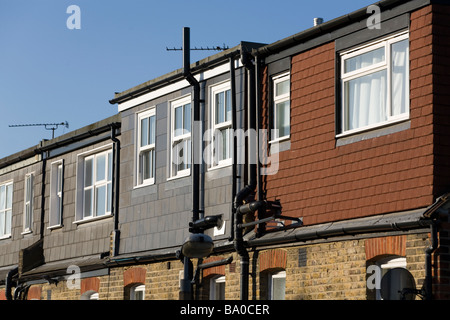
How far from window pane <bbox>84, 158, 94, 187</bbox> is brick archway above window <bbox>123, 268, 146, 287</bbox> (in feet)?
12.0

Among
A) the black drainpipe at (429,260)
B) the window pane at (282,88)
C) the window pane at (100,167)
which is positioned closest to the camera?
the black drainpipe at (429,260)

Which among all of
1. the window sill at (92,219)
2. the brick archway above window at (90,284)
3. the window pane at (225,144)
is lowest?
the brick archway above window at (90,284)

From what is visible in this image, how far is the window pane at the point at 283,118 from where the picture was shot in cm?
1841

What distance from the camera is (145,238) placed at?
71.2 feet

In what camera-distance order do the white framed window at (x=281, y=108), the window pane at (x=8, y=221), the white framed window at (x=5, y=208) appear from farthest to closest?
the white framed window at (x=5, y=208) → the window pane at (x=8, y=221) → the white framed window at (x=281, y=108)

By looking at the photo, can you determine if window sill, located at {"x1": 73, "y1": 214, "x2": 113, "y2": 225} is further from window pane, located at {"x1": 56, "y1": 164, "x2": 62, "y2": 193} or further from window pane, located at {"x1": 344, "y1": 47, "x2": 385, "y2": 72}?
window pane, located at {"x1": 344, "y1": 47, "x2": 385, "y2": 72}

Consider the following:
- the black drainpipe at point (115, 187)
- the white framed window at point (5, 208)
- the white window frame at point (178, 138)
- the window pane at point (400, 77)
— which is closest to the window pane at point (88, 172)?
the black drainpipe at point (115, 187)

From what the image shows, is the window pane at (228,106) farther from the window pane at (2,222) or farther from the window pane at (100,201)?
the window pane at (2,222)

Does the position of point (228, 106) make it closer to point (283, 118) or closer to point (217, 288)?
point (283, 118)

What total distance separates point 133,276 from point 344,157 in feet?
22.6

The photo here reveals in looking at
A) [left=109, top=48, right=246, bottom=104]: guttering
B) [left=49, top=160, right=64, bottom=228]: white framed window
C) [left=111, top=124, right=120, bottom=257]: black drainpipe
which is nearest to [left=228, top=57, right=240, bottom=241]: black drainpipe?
[left=109, top=48, right=246, bottom=104]: guttering

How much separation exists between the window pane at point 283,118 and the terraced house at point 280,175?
0.02 m

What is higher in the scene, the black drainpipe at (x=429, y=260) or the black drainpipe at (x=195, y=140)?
the black drainpipe at (x=195, y=140)

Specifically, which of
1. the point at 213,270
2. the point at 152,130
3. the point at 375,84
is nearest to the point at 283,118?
the point at 375,84
